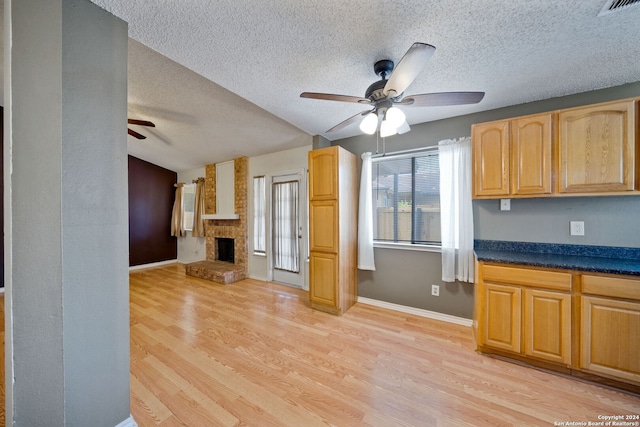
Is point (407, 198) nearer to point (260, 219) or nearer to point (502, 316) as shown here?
point (502, 316)

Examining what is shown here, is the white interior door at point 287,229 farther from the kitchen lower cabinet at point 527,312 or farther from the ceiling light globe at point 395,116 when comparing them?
the kitchen lower cabinet at point 527,312

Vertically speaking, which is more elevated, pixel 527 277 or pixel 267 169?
pixel 267 169

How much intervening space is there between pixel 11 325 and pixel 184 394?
1072mm

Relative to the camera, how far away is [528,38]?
1453 millimetres

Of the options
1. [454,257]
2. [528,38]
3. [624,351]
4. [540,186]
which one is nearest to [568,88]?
[540,186]

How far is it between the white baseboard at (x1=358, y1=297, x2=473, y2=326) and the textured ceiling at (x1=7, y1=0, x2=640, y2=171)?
2.36m

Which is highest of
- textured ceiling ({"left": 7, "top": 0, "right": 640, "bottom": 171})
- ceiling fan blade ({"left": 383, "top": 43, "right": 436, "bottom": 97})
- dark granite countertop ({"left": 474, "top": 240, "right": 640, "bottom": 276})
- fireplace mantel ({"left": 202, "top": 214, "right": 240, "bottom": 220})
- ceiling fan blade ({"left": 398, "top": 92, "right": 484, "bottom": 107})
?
textured ceiling ({"left": 7, "top": 0, "right": 640, "bottom": 171})

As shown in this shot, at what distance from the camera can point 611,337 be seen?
159 cm

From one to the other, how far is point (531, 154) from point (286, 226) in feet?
11.1

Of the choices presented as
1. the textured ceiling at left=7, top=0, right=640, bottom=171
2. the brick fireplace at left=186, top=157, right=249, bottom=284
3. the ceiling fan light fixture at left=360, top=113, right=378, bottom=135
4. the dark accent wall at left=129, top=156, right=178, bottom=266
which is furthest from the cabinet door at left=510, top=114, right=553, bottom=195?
the dark accent wall at left=129, top=156, right=178, bottom=266

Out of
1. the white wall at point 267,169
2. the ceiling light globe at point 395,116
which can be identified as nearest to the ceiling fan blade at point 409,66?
the ceiling light globe at point 395,116

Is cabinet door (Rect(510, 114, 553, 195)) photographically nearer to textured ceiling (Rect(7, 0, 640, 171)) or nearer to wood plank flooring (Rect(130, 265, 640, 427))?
textured ceiling (Rect(7, 0, 640, 171))

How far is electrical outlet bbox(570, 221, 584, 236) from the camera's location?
2078 mm

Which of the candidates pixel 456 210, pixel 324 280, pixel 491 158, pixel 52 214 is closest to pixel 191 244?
pixel 324 280
